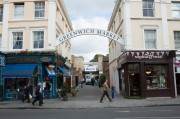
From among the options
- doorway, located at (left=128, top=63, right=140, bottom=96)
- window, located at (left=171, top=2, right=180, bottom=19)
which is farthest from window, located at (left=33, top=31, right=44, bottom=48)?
window, located at (left=171, top=2, right=180, bottom=19)

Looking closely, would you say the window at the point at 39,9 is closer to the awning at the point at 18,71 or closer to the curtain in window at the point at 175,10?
the awning at the point at 18,71

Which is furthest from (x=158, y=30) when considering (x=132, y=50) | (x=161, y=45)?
(x=132, y=50)

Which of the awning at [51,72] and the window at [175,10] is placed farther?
the window at [175,10]

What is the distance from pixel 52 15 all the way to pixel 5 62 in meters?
6.21

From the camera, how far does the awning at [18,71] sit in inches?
838

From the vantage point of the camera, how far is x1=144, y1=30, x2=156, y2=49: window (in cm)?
2298

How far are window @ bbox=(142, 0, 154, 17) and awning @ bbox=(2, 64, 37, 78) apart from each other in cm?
1162

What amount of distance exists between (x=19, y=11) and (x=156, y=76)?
14608 mm

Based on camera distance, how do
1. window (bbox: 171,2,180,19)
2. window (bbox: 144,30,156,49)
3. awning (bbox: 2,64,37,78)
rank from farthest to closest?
window (bbox: 171,2,180,19) < window (bbox: 144,30,156,49) < awning (bbox: 2,64,37,78)

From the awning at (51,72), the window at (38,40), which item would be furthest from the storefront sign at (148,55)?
the window at (38,40)

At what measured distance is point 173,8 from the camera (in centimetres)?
2381

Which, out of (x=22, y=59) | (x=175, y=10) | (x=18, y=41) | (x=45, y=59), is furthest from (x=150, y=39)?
(x=18, y=41)

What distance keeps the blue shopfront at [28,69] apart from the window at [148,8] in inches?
376

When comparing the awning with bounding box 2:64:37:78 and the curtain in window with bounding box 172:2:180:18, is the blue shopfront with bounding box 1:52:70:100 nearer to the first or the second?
the awning with bounding box 2:64:37:78
